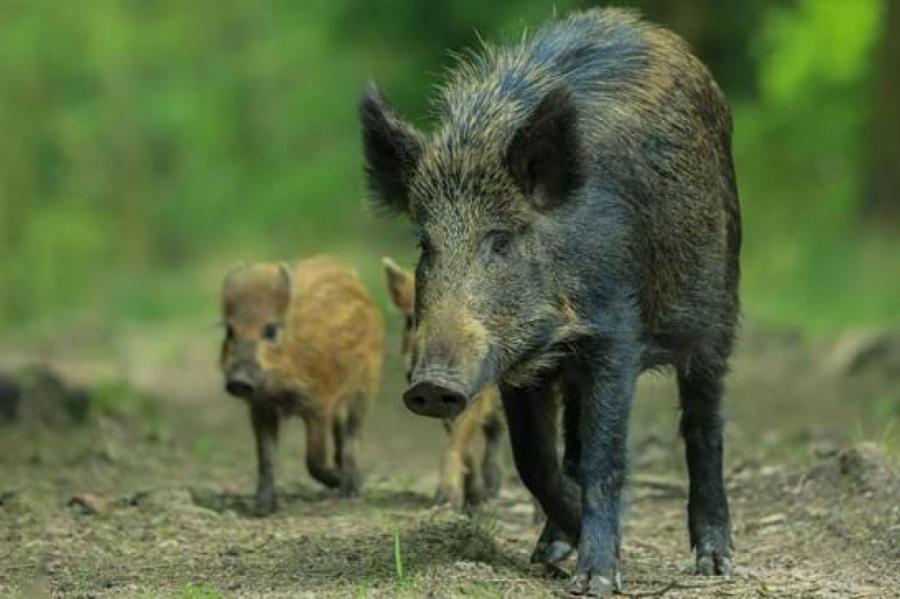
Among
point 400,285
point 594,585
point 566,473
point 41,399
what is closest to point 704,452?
point 566,473

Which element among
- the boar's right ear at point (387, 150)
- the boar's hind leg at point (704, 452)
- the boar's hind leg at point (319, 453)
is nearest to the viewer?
the boar's right ear at point (387, 150)

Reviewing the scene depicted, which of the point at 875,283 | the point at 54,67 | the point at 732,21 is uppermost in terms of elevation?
the point at 54,67

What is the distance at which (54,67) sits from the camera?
33.6 metres

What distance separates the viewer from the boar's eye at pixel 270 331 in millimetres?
9648

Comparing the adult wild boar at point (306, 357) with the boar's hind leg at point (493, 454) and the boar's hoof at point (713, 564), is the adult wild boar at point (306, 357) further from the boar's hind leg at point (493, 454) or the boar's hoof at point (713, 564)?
the boar's hoof at point (713, 564)

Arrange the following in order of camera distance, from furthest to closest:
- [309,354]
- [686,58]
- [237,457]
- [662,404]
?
[662,404] < [237,457] < [309,354] < [686,58]

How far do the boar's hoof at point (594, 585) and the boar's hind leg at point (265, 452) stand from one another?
9.42 feet

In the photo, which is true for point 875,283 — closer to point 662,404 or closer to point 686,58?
point 662,404

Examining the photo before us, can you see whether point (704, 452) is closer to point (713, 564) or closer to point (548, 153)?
point (713, 564)

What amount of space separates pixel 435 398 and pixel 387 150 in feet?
4.50

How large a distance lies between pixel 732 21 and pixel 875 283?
21.9 feet

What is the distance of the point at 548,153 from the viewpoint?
659cm

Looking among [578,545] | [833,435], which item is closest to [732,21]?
[833,435]

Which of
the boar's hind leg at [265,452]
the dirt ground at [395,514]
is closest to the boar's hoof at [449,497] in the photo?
the dirt ground at [395,514]
